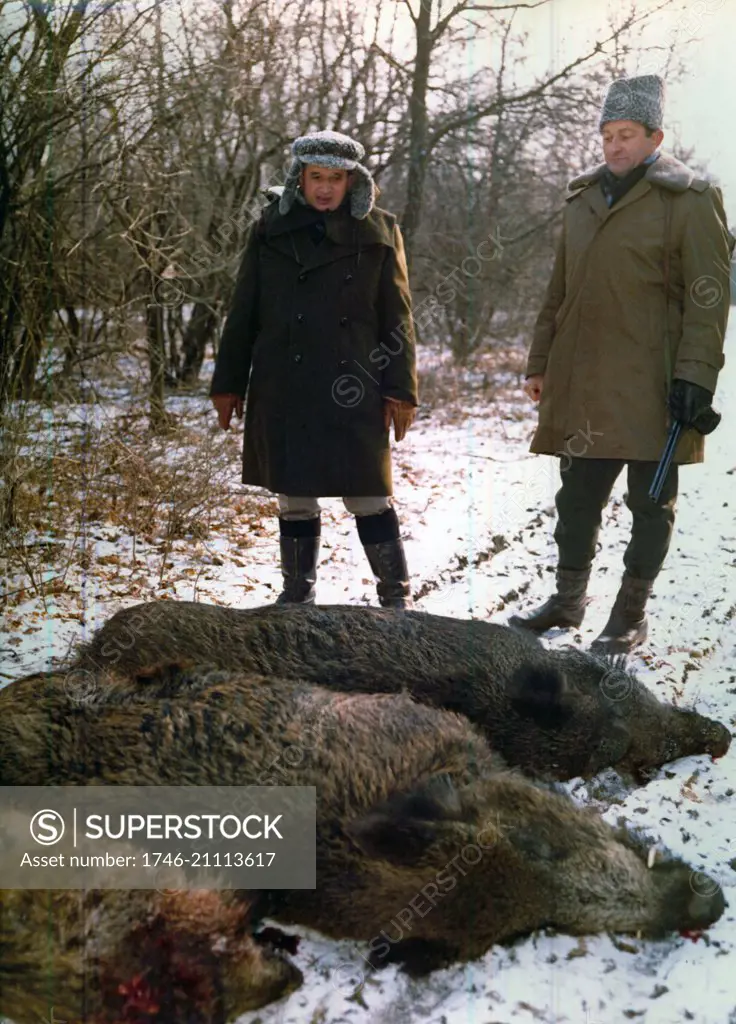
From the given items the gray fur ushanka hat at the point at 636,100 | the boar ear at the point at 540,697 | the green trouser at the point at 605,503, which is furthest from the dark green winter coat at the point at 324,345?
the boar ear at the point at 540,697

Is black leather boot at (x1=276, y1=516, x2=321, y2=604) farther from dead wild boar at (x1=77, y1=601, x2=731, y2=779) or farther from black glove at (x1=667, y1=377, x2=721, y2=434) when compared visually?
black glove at (x1=667, y1=377, x2=721, y2=434)

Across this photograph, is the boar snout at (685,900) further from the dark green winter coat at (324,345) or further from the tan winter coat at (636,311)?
the dark green winter coat at (324,345)

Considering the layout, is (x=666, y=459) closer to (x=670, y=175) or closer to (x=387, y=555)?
(x=670, y=175)

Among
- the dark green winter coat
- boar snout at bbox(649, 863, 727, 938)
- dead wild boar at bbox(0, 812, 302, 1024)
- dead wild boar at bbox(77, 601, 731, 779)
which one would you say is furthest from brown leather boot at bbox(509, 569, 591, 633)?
dead wild boar at bbox(0, 812, 302, 1024)

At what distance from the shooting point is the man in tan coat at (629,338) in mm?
4039

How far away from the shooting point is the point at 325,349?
434 centimetres

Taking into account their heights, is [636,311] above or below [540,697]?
above

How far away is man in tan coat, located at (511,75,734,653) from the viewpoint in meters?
4.04

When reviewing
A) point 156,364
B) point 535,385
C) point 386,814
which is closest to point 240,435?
point 156,364

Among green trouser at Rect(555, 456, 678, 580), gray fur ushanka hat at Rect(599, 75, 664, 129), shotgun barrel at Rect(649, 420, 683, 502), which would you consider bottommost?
green trouser at Rect(555, 456, 678, 580)

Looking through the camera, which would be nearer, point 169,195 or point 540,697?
point 540,697

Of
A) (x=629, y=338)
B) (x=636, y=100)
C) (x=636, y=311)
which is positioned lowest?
(x=629, y=338)

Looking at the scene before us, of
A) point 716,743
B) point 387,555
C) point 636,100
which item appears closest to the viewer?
point 716,743

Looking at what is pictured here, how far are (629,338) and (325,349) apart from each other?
1417 mm
